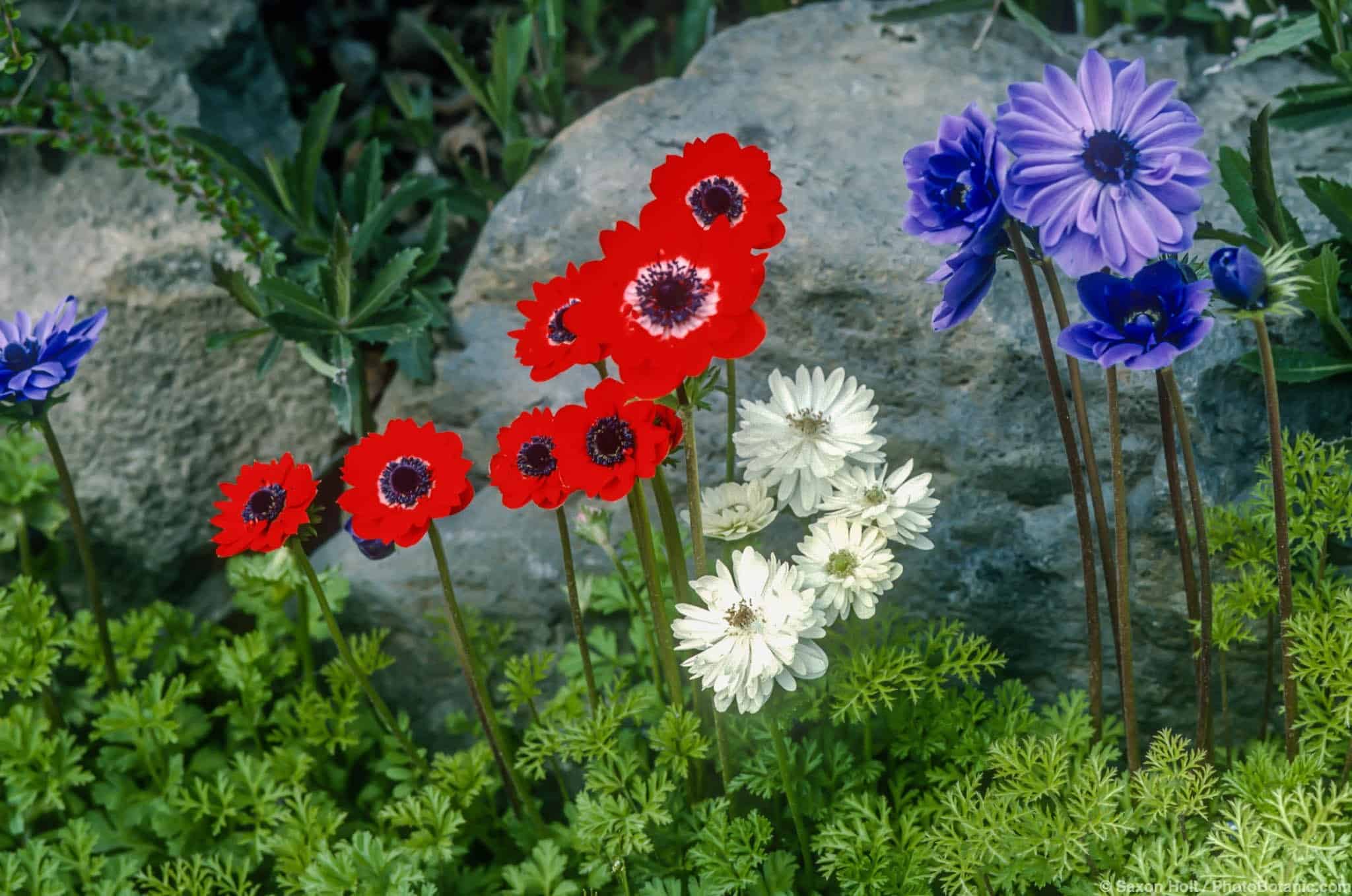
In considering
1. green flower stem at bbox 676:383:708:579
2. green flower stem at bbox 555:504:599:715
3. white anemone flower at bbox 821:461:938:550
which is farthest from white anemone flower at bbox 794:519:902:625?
green flower stem at bbox 555:504:599:715

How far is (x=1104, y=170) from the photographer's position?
1462mm

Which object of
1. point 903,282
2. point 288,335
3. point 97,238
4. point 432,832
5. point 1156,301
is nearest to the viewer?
point 1156,301

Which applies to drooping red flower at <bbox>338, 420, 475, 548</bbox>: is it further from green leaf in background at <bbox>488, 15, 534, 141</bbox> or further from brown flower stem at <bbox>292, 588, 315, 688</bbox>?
green leaf in background at <bbox>488, 15, 534, 141</bbox>

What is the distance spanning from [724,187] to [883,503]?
54cm

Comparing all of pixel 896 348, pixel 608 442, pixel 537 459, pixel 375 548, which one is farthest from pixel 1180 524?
pixel 375 548

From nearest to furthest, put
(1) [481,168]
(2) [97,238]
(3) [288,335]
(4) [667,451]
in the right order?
(4) [667,451], (3) [288,335], (2) [97,238], (1) [481,168]

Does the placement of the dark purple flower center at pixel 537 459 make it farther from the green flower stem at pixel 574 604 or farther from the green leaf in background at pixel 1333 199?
the green leaf in background at pixel 1333 199

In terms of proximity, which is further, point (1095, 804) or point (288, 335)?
point (288, 335)

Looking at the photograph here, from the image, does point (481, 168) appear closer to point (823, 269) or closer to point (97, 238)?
point (97, 238)

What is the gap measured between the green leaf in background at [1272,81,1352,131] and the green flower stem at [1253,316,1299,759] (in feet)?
2.96

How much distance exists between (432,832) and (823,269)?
50.9 inches

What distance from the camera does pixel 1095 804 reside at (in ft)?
5.61

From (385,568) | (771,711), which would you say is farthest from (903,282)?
(385,568)

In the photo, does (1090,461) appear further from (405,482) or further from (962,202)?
(405,482)
